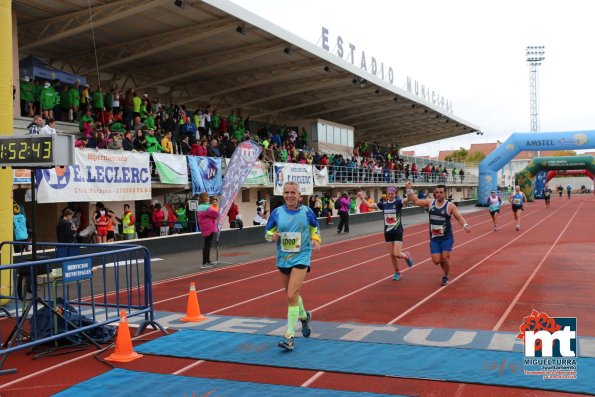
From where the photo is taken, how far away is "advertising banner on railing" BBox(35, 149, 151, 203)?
1479 centimetres

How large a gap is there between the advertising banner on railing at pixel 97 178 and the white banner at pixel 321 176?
13848 millimetres

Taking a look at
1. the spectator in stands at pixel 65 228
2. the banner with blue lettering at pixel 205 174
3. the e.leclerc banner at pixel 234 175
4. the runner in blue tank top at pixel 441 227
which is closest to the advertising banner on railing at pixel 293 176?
the banner with blue lettering at pixel 205 174

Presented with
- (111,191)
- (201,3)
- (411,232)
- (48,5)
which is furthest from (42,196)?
(411,232)

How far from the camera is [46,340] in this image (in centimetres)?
651

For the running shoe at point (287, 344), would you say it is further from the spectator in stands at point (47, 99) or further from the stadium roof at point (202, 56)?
the stadium roof at point (202, 56)

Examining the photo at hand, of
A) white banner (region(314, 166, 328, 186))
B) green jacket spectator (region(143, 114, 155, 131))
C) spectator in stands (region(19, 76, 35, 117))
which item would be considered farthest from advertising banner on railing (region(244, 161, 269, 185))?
spectator in stands (region(19, 76, 35, 117))

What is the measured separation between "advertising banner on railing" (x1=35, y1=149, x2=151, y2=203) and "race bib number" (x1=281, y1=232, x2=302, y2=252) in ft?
30.3

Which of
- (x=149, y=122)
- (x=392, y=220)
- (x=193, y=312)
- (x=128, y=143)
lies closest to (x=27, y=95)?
(x=128, y=143)

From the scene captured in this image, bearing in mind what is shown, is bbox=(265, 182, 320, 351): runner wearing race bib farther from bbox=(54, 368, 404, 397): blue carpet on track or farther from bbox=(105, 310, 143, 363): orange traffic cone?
bbox=(105, 310, 143, 363): orange traffic cone

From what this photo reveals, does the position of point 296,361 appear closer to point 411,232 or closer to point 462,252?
point 462,252

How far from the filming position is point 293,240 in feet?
22.4

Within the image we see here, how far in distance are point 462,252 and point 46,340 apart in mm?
13211

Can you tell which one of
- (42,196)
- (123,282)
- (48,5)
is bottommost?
(123,282)

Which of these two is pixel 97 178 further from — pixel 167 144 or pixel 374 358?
pixel 374 358
